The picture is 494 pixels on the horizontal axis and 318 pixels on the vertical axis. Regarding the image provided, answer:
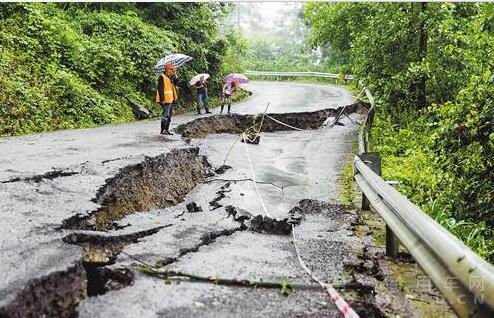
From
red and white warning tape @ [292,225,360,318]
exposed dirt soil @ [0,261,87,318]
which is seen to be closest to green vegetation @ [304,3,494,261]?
red and white warning tape @ [292,225,360,318]

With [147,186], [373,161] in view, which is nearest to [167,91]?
[147,186]

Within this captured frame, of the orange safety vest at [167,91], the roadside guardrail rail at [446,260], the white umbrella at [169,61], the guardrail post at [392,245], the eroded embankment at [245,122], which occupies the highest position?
the white umbrella at [169,61]

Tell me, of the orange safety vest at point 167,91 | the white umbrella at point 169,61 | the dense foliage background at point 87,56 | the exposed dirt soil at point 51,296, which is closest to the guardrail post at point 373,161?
the exposed dirt soil at point 51,296

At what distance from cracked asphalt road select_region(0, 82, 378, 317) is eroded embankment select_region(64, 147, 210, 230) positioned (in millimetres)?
151

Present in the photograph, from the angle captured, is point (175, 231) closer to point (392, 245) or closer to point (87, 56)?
point (392, 245)

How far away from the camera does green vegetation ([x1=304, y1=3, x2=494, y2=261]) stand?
5195mm

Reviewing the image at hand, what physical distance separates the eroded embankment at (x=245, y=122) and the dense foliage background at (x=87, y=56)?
6.93ft

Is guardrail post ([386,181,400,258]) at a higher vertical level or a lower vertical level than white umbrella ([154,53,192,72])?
lower

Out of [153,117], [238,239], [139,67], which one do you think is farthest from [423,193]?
[139,67]

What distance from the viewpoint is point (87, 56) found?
1460cm

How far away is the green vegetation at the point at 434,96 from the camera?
5.20m

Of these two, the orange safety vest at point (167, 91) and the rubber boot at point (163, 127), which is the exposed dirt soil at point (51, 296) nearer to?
the orange safety vest at point (167, 91)

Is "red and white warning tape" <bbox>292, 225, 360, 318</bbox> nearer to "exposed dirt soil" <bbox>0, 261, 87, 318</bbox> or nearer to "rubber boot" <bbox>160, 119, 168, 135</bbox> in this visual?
"exposed dirt soil" <bbox>0, 261, 87, 318</bbox>

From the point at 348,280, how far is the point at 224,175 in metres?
5.38
